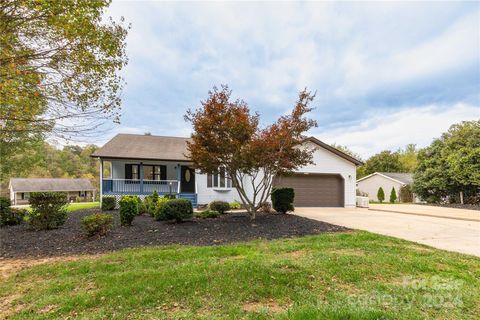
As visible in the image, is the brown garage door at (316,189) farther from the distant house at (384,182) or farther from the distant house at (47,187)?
the distant house at (47,187)

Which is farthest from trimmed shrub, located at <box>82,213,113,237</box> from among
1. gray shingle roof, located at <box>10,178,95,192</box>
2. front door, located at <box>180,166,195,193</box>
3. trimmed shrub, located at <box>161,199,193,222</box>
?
gray shingle roof, located at <box>10,178,95,192</box>

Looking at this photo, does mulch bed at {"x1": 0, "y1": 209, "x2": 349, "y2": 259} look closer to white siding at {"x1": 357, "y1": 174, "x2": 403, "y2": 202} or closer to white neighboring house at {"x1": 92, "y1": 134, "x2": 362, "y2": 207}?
white neighboring house at {"x1": 92, "y1": 134, "x2": 362, "y2": 207}

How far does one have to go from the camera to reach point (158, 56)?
10.4m

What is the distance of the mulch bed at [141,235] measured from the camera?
20.3 ft

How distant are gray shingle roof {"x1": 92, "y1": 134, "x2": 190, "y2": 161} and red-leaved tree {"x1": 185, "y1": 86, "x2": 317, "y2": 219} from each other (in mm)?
5533

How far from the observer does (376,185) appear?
32.7 m

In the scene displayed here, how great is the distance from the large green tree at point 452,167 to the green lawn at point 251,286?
1739 centimetres

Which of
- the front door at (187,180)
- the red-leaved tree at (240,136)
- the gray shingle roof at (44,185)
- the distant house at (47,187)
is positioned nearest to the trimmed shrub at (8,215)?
the red-leaved tree at (240,136)

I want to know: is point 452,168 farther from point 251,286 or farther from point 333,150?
point 251,286

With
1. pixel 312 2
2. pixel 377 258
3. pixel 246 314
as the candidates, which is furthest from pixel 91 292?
pixel 312 2

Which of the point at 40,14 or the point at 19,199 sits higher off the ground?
the point at 40,14

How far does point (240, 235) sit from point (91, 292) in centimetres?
437

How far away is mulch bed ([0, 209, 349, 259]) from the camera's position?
244 inches

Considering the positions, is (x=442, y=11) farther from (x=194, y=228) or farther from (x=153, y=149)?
(x=153, y=149)
